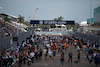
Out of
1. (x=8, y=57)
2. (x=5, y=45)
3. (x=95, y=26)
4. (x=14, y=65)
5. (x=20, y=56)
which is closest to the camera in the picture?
(x=8, y=57)

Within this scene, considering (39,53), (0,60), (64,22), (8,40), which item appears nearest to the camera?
(0,60)

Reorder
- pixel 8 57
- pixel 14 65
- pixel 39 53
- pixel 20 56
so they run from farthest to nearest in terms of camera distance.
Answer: pixel 39 53 < pixel 14 65 < pixel 20 56 < pixel 8 57

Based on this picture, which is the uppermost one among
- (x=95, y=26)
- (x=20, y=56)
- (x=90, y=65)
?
(x=95, y=26)

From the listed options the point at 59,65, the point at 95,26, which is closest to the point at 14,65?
the point at 59,65

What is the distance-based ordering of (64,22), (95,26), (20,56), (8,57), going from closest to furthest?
(8,57), (20,56), (64,22), (95,26)

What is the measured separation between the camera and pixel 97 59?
13.7m

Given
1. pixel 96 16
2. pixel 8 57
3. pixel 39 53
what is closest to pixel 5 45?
pixel 39 53

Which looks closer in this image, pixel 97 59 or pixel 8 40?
pixel 97 59

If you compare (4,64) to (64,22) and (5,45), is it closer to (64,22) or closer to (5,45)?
(5,45)

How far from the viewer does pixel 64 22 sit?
136 ft

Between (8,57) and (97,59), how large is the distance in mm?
8138

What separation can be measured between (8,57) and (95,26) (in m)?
47.6

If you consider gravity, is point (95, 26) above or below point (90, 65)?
above

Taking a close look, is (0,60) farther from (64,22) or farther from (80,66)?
(64,22)
